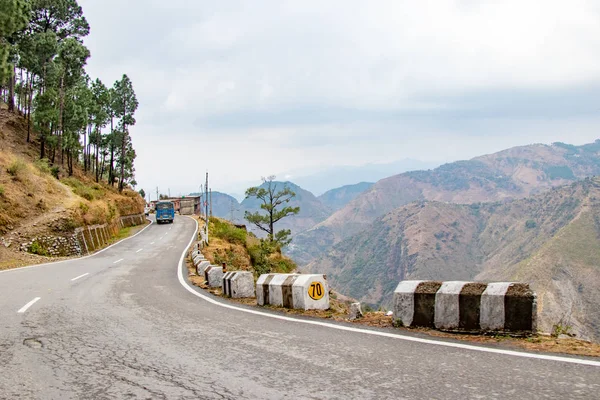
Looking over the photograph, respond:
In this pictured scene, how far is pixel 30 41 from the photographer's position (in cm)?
4559

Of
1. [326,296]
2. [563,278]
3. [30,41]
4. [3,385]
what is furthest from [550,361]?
[563,278]

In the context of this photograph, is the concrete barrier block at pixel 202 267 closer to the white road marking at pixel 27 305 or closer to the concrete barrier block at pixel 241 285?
the concrete barrier block at pixel 241 285

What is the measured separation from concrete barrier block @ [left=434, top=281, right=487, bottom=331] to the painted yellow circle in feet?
9.33

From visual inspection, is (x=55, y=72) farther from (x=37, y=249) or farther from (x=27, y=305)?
(x=27, y=305)

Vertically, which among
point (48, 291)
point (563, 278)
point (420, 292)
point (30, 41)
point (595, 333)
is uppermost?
point (30, 41)

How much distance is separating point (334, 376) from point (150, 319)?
476cm

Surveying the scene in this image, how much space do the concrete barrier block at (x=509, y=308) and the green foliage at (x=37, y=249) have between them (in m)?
25.8

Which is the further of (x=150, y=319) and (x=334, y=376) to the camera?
(x=150, y=319)

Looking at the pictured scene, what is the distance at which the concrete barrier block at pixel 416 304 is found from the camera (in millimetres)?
6887

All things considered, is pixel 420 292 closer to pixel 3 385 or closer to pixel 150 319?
pixel 150 319

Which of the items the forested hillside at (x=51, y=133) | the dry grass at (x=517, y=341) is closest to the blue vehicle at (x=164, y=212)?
the forested hillside at (x=51, y=133)

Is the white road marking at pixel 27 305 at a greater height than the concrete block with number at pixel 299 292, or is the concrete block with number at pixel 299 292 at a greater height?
the concrete block with number at pixel 299 292

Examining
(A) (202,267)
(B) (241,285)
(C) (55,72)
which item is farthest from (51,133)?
(B) (241,285)

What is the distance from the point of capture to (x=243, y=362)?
5285 millimetres
